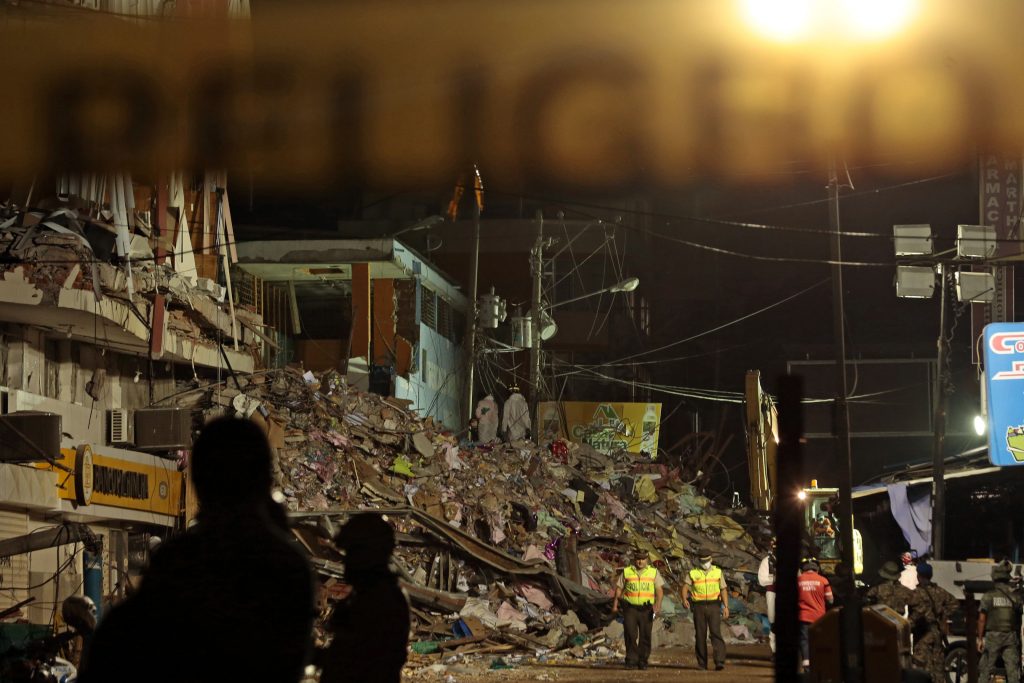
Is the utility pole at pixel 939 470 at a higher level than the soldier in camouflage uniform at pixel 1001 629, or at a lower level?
higher

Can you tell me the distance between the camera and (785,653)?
4.18 m

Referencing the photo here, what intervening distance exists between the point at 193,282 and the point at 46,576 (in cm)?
732

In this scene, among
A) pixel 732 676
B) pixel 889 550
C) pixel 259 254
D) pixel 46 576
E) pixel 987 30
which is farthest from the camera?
pixel 259 254

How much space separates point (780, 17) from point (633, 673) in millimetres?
10423

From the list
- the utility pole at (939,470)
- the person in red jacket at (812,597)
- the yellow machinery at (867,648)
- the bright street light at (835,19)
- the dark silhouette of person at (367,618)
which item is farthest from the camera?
the utility pole at (939,470)

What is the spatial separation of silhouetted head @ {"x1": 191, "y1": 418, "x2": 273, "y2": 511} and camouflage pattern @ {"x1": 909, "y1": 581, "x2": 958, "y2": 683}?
12.2 metres

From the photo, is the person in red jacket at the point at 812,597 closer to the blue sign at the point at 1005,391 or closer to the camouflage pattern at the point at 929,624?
the camouflage pattern at the point at 929,624

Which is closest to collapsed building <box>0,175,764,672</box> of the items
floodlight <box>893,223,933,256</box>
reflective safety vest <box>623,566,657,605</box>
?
reflective safety vest <box>623,566,657,605</box>

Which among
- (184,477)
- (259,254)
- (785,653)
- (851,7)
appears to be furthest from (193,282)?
(785,653)

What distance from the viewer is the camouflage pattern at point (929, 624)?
13992mm

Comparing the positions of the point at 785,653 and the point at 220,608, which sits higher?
the point at 220,608

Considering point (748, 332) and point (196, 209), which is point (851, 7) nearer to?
point (196, 209)

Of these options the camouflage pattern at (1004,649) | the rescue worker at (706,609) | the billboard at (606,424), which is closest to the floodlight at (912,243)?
the rescue worker at (706,609)

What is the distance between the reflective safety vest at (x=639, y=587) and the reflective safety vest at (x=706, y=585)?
640mm
